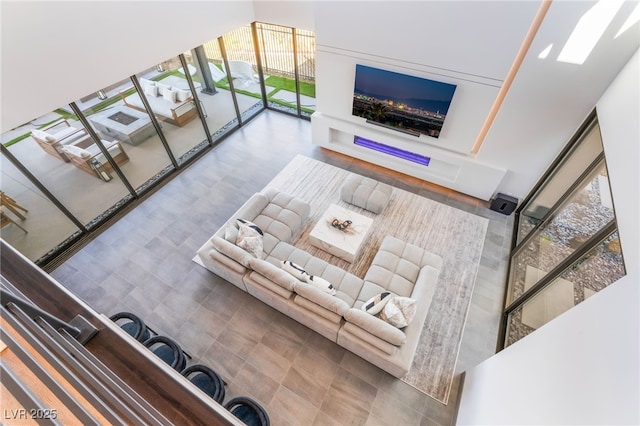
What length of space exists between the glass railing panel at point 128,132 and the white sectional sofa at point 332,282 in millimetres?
2404

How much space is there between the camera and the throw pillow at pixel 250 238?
165 inches

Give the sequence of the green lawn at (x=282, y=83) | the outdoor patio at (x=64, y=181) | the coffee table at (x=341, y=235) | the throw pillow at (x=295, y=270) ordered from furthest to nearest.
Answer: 1. the green lawn at (x=282, y=83)
2. the coffee table at (x=341, y=235)
3. the outdoor patio at (x=64, y=181)
4. the throw pillow at (x=295, y=270)

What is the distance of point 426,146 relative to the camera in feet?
18.4

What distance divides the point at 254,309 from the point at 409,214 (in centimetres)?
314

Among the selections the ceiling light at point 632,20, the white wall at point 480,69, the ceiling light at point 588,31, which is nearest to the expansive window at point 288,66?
the white wall at point 480,69

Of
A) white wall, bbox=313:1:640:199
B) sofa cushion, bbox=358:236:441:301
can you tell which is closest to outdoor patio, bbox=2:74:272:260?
white wall, bbox=313:1:640:199

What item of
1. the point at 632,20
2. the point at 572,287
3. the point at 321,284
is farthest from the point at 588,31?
the point at 321,284

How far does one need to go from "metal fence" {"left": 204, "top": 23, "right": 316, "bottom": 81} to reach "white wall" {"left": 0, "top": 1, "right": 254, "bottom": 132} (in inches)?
48.7

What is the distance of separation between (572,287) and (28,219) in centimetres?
730

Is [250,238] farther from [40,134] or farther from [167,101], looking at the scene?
[167,101]

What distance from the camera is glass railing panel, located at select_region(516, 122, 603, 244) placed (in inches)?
155

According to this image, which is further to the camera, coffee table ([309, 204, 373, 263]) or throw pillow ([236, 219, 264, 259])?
coffee table ([309, 204, 373, 263])

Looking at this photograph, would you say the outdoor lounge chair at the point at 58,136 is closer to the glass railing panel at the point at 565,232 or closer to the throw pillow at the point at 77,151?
the throw pillow at the point at 77,151

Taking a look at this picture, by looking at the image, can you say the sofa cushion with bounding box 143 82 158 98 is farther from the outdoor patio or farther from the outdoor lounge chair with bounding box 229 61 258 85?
the outdoor lounge chair with bounding box 229 61 258 85
